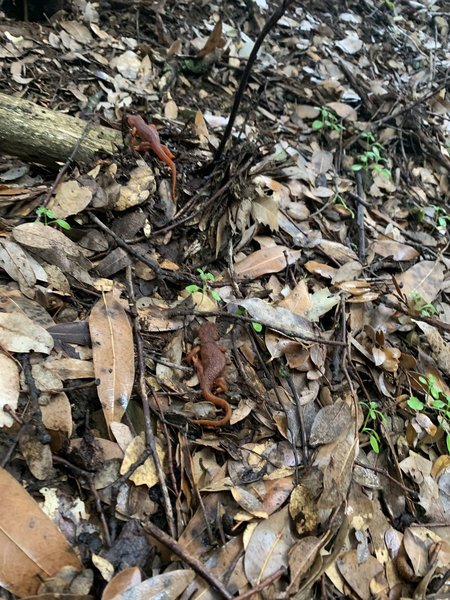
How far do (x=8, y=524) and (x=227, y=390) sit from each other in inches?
42.7

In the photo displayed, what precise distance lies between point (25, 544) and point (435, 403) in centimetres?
208

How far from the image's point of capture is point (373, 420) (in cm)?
252

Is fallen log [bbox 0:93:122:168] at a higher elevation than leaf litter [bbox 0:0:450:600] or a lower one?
higher

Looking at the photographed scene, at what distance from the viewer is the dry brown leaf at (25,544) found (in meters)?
1.56

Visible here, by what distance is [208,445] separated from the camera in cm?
212

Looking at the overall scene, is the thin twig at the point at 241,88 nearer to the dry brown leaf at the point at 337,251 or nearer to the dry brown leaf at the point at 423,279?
the dry brown leaf at the point at 337,251

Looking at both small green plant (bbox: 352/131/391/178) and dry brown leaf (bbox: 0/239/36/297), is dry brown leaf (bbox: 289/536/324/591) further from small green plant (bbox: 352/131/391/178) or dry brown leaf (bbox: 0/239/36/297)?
small green plant (bbox: 352/131/391/178)

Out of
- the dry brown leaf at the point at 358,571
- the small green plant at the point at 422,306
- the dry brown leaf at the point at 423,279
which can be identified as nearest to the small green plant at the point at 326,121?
the dry brown leaf at the point at 423,279

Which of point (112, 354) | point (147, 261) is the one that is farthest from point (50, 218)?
point (112, 354)

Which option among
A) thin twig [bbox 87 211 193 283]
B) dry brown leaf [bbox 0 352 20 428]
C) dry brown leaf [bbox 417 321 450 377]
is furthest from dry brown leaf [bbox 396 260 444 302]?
dry brown leaf [bbox 0 352 20 428]

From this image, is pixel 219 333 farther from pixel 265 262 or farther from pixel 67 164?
pixel 67 164

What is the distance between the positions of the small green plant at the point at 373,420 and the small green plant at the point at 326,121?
104 inches

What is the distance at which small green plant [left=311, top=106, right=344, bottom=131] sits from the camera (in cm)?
420

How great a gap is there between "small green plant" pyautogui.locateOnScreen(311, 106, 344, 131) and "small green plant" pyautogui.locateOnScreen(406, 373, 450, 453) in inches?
96.7
